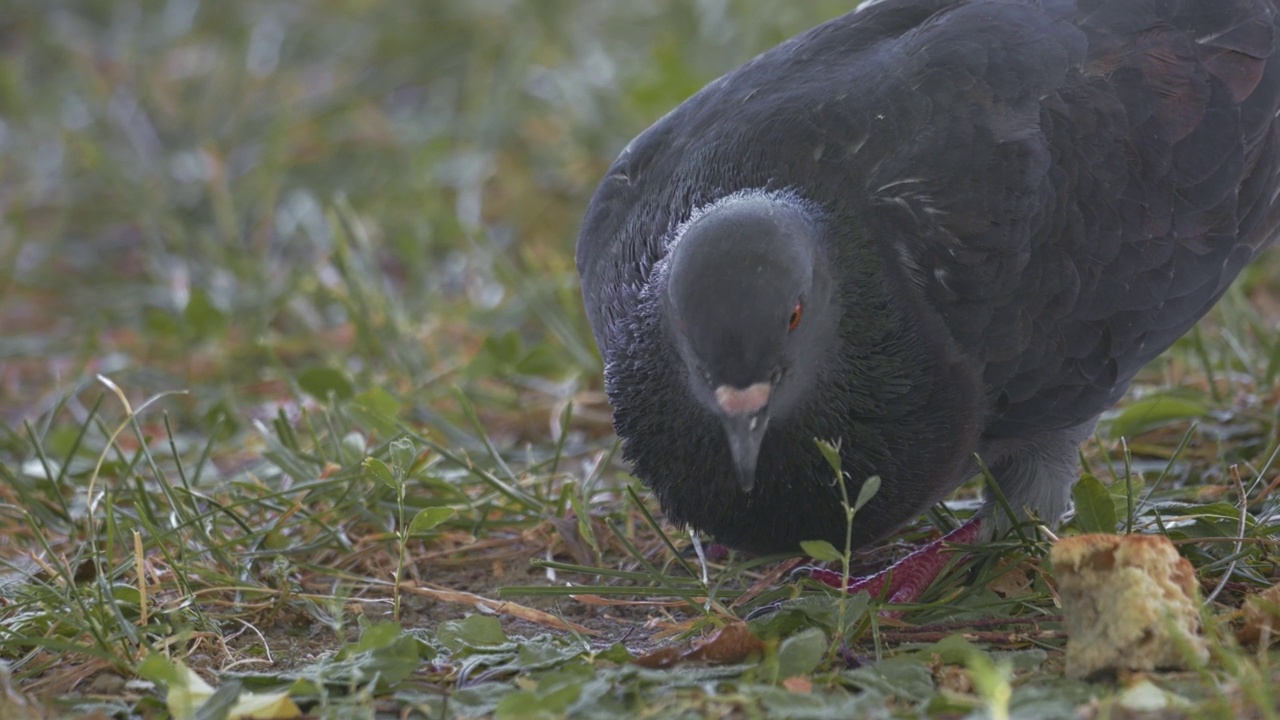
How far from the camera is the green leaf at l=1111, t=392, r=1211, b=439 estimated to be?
16.0ft

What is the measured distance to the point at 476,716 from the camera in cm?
317

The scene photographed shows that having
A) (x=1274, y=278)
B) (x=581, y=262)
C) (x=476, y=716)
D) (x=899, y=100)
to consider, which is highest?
(x=899, y=100)

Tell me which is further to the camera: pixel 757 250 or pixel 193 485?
pixel 193 485

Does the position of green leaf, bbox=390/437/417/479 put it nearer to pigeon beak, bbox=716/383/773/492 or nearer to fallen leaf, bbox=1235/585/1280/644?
pigeon beak, bbox=716/383/773/492

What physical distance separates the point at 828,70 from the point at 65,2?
8.50 m

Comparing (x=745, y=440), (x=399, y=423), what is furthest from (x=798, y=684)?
(x=399, y=423)

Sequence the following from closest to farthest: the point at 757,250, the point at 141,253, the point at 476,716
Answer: the point at 476,716 → the point at 757,250 → the point at 141,253

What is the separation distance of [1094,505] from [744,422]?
3.39ft

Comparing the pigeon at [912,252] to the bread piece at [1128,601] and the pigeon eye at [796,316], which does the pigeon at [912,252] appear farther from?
the bread piece at [1128,601]

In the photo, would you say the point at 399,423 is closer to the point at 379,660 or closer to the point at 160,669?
the point at 379,660

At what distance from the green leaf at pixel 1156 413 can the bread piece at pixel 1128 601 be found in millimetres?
1844

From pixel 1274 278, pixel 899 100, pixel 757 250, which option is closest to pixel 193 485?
pixel 757 250

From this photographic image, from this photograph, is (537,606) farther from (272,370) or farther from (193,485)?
(272,370)

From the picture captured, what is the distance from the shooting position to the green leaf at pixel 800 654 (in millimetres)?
3227
